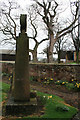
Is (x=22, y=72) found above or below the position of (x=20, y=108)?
above

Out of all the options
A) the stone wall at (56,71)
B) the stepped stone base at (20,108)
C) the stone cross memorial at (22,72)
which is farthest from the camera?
the stone wall at (56,71)

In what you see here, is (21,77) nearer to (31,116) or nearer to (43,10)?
(31,116)

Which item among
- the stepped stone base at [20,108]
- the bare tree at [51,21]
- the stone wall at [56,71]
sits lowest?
the stepped stone base at [20,108]

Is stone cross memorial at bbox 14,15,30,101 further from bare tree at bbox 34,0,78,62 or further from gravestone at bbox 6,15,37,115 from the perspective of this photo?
bare tree at bbox 34,0,78,62

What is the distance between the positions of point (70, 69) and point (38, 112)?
23.5 ft

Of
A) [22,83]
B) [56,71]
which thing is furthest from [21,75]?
→ [56,71]

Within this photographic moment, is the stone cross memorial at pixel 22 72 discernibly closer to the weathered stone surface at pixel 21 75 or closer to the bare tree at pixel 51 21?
the weathered stone surface at pixel 21 75

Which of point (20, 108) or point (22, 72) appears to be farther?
point (22, 72)

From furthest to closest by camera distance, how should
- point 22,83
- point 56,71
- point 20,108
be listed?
point 56,71 → point 22,83 → point 20,108

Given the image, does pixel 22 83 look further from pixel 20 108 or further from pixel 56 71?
pixel 56 71

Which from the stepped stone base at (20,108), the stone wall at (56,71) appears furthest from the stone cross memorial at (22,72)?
the stone wall at (56,71)

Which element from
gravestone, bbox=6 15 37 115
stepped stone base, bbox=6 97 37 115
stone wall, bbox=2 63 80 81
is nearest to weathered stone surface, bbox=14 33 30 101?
gravestone, bbox=6 15 37 115

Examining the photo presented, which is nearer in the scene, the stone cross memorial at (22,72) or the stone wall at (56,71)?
the stone cross memorial at (22,72)

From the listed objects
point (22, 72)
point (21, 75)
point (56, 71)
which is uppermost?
point (22, 72)
